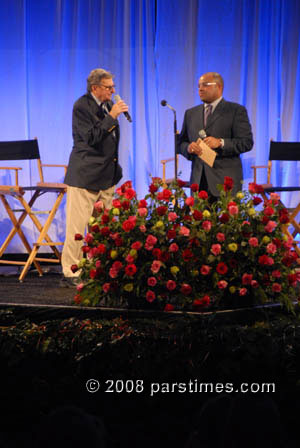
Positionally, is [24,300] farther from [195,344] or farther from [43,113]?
[43,113]

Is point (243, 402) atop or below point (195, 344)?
atop

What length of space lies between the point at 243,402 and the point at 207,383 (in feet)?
2.53

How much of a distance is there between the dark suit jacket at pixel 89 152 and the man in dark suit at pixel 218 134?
1.77 ft

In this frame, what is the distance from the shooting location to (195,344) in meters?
1.54

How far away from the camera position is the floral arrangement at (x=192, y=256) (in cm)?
213

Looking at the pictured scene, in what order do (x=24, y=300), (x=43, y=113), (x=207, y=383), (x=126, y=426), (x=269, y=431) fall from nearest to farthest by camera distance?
(x=269, y=431), (x=126, y=426), (x=207, y=383), (x=24, y=300), (x=43, y=113)

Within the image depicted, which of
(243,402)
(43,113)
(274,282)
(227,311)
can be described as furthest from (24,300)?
(43,113)

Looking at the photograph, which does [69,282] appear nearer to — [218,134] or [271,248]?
[218,134]

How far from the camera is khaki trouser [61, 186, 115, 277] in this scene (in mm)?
3311

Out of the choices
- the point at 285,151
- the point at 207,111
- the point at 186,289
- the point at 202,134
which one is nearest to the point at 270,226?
the point at 186,289

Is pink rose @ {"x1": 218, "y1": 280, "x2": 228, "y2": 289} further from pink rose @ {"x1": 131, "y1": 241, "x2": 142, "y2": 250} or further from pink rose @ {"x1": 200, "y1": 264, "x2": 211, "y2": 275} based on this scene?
pink rose @ {"x1": 131, "y1": 241, "x2": 142, "y2": 250}


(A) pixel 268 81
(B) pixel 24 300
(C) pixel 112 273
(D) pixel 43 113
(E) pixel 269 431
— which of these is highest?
(A) pixel 268 81

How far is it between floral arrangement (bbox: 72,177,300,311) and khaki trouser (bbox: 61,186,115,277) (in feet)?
3.41

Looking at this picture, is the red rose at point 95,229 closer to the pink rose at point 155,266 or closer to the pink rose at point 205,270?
the pink rose at point 155,266
